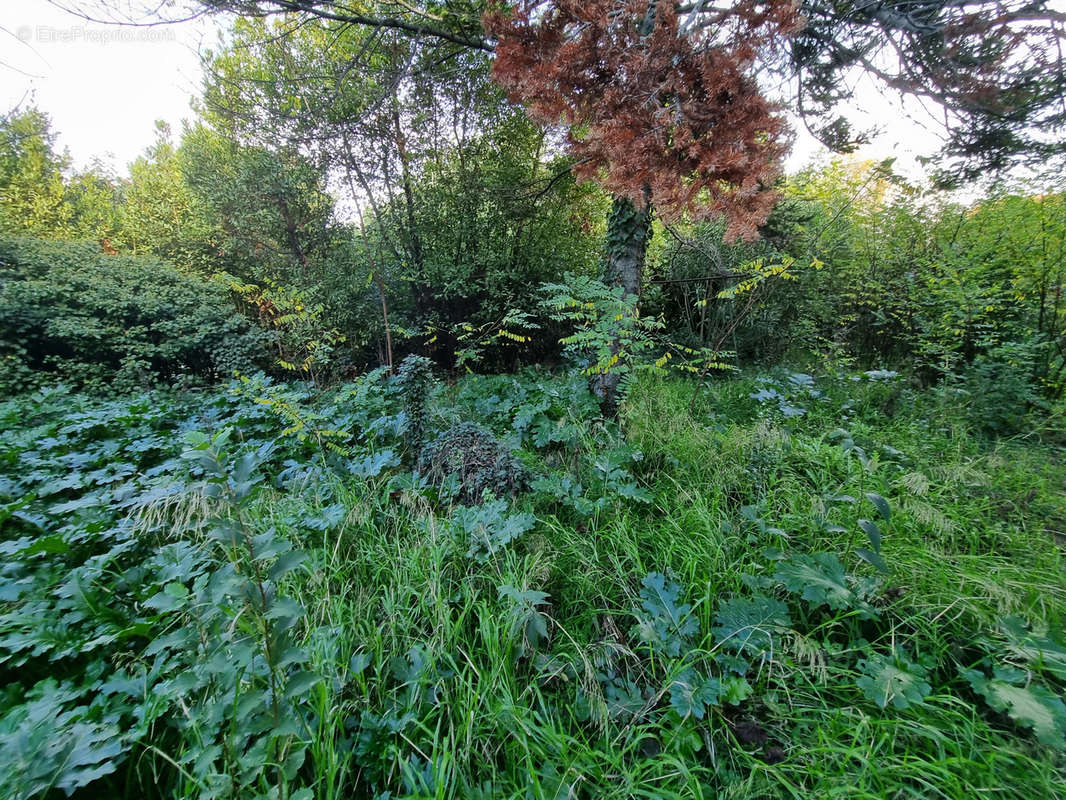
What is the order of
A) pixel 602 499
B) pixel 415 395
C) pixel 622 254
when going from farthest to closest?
pixel 622 254 < pixel 415 395 < pixel 602 499

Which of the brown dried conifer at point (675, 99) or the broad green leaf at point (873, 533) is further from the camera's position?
the brown dried conifer at point (675, 99)

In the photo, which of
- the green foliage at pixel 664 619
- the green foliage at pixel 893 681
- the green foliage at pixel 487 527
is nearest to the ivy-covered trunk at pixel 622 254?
the green foliage at pixel 487 527

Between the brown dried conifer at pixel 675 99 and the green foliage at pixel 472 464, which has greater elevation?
the brown dried conifer at pixel 675 99

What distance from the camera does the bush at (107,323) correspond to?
418 centimetres

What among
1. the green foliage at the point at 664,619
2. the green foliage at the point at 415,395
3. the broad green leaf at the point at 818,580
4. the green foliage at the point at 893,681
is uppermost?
the green foliage at the point at 415,395

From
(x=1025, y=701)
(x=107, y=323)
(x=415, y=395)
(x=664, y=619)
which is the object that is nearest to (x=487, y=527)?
(x=664, y=619)

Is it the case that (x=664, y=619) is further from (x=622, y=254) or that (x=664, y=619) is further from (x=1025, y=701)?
(x=622, y=254)

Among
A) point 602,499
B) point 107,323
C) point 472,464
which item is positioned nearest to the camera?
point 602,499

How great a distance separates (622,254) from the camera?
312cm

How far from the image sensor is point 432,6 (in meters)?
3.17

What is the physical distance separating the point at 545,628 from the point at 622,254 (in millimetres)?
2846

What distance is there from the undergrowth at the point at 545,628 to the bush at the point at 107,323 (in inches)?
116

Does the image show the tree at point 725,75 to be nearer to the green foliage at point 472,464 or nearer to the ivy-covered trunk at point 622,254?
the ivy-covered trunk at point 622,254

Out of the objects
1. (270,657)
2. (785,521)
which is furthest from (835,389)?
(270,657)
